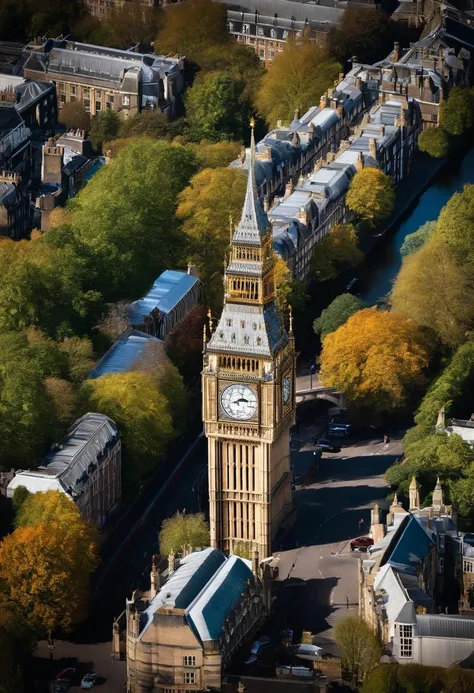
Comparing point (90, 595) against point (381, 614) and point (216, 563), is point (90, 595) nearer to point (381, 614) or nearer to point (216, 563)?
point (216, 563)

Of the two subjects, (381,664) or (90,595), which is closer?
(381,664)

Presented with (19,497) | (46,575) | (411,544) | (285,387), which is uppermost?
(285,387)

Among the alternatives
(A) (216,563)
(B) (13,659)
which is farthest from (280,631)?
(B) (13,659)

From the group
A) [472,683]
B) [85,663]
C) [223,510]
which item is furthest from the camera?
[223,510]

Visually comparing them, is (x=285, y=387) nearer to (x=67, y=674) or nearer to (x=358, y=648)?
(x=358, y=648)

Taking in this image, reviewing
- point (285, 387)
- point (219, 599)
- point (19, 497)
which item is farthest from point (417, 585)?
point (19, 497)

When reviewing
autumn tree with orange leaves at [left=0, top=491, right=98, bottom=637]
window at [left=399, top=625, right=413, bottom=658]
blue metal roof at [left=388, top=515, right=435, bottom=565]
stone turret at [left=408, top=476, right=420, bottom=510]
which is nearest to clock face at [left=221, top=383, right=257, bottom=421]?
stone turret at [left=408, top=476, right=420, bottom=510]

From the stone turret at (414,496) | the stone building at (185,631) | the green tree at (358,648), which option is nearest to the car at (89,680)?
the stone building at (185,631)
